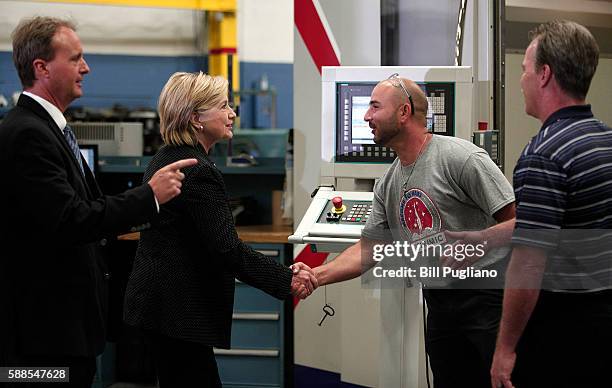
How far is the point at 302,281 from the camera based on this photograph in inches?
109

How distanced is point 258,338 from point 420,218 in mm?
1870

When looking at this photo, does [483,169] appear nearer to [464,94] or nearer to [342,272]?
[342,272]

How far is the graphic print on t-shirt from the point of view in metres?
2.44

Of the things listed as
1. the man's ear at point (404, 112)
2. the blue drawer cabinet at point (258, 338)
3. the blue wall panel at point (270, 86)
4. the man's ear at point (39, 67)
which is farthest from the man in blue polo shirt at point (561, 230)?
the blue wall panel at point (270, 86)

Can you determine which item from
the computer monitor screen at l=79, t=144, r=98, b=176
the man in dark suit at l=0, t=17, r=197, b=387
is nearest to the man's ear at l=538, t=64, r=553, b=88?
the man in dark suit at l=0, t=17, r=197, b=387

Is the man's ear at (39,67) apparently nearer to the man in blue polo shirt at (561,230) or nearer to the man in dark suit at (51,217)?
the man in dark suit at (51,217)

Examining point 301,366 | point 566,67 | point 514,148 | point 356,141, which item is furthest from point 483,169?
point 301,366

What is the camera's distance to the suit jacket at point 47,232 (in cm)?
198

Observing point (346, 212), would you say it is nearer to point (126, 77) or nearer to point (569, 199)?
point (569, 199)

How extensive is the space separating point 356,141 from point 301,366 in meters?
1.41

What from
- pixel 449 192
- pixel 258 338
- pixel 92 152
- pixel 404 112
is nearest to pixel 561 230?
pixel 449 192

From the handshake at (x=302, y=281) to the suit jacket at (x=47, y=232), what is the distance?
74cm

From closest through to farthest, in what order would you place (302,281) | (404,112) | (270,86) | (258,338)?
(404,112), (302,281), (258,338), (270,86)

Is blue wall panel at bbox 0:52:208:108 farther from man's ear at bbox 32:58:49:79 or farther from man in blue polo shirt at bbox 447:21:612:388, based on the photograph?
man in blue polo shirt at bbox 447:21:612:388
